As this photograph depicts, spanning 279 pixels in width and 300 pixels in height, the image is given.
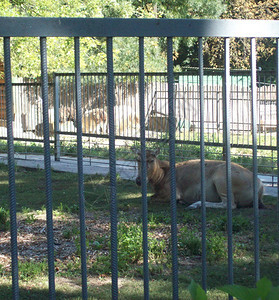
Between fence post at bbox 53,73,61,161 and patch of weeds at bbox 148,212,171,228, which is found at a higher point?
fence post at bbox 53,73,61,161

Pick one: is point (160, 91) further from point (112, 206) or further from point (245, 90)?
point (112, 206)

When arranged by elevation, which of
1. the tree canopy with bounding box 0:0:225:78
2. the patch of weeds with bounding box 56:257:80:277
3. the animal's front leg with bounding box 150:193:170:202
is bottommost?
the animal's front leg with bounding box 150:193:170:202

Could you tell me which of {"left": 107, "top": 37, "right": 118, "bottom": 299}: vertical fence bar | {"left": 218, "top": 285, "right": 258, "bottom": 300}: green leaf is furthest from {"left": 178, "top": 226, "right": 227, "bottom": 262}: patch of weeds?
{"left": 218, "top": 285, "right": 258, "bottom": 300}: green leaf

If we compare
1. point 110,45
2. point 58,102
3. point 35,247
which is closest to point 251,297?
point 110,45

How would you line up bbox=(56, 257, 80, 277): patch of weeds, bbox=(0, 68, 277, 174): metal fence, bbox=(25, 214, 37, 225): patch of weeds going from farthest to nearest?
1. bbox=(0, 68, 277, 174): metal fence
2. bbox=(25, 214, 37, 225): patch of weeds
3. bbox=(56, 257, 80, 277): patch of weeds

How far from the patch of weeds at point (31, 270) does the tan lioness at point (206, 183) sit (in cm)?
343

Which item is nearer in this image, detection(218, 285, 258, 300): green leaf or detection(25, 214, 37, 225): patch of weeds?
detection(218, 285, 258, 300): green leaf

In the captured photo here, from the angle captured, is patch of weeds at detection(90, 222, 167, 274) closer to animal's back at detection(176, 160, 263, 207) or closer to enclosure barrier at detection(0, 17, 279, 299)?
enclosure barrier at detection(0, 17, 279, 299)

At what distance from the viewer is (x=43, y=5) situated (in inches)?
610

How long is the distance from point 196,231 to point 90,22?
4.50m

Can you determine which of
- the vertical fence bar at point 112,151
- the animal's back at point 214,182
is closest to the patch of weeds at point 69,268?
the vertical fence bar at point 112,151

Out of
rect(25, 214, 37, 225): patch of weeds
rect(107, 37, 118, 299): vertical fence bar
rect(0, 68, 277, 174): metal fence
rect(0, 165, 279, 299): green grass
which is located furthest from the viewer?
rect(0, 68, 277, 174): metal fence

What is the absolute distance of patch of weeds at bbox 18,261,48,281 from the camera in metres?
5.14

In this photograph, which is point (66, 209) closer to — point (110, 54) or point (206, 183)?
point (206, 183)
